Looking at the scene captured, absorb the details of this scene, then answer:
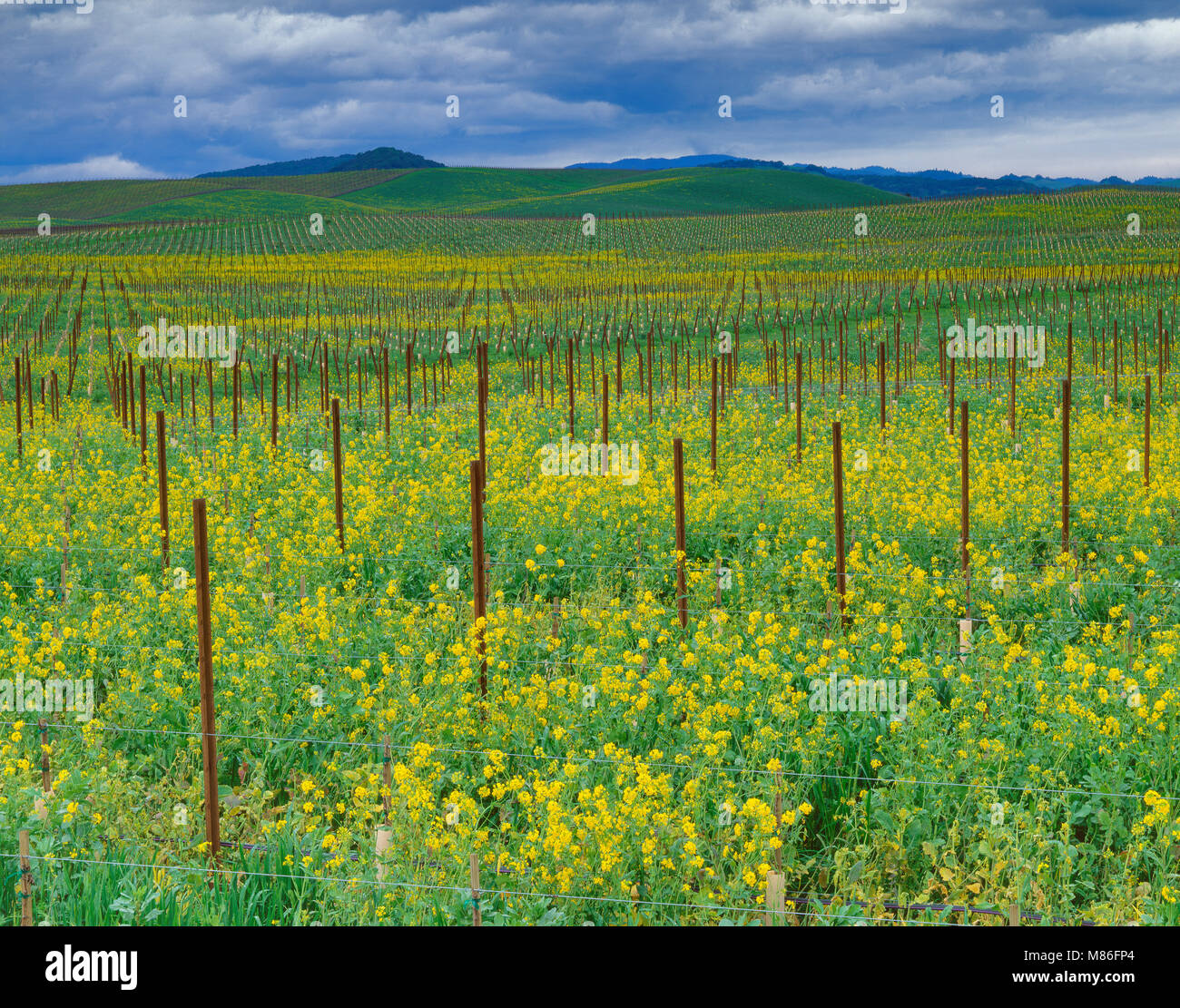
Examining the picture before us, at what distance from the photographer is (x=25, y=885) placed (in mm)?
4949

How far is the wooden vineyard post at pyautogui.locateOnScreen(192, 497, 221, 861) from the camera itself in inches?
221

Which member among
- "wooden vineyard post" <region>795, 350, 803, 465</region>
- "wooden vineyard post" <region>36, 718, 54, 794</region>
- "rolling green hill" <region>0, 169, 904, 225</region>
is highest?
"rolling green hill" <region>0, 169, 904, 225</region>

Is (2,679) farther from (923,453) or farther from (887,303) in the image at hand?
(887,303)

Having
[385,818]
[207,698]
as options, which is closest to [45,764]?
[207,698]

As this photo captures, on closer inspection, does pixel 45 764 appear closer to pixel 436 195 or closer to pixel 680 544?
pixel 680 544

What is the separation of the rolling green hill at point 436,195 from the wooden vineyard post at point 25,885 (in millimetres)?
123769

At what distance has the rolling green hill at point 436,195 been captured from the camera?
133 metres

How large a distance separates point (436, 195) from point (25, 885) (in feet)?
563

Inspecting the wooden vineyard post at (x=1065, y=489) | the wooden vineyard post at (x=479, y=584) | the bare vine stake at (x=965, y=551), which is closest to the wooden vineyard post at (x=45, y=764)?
the wooden vineyard post at (x=479, y=584)

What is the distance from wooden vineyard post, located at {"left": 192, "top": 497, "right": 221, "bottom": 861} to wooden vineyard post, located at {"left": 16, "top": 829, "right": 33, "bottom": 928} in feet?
2.76

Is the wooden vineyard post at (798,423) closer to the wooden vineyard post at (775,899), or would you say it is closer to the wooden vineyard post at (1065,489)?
the wooden vineyard post at (1065,489)

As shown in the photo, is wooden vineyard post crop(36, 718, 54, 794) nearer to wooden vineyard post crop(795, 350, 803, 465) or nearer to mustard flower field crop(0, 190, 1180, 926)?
mustard flower field crop(0, 190, 1180, 926)

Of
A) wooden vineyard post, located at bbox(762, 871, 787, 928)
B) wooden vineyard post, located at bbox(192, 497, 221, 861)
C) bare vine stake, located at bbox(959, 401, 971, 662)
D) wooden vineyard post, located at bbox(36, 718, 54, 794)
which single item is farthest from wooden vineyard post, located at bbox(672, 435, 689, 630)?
wooden vineyard post, located at bbox(36, 718, 54, 794)

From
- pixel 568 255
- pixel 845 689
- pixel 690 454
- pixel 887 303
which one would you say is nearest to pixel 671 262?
pixel 568 255
